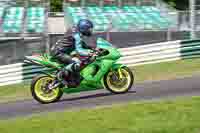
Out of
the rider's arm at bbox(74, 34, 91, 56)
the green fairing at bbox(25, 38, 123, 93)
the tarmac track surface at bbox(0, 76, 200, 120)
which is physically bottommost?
the tarmac track surface at bbox(0, 76, 200, 120)

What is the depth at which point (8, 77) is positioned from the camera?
59.2 feet

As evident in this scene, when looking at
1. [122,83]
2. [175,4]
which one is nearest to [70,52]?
[122,83]

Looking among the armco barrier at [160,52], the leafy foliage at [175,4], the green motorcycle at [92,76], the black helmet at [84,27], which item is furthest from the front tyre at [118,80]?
the leafy foliage at [175,4]

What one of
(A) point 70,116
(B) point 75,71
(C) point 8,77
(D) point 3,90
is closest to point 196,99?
(A) point 70,116

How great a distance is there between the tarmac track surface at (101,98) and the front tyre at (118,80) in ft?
0.51

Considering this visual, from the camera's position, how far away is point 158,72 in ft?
55.5

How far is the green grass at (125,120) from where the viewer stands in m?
6.89

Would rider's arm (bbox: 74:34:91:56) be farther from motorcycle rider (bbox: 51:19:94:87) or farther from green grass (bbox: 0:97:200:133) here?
green grass (bbox: 0:97:200:133)

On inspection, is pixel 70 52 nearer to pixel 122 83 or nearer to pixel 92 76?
pixel 92 76

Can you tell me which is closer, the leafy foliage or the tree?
the leafy foliage

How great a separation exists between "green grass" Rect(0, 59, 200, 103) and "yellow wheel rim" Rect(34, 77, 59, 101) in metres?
3.40

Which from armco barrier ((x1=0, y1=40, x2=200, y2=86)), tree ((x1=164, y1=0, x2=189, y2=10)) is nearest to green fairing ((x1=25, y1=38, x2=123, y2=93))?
armco barrier ((x1=0, y1=40, x2=200, y2=86))

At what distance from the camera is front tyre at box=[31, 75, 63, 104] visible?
1094 centimetres

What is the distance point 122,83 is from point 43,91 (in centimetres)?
171
